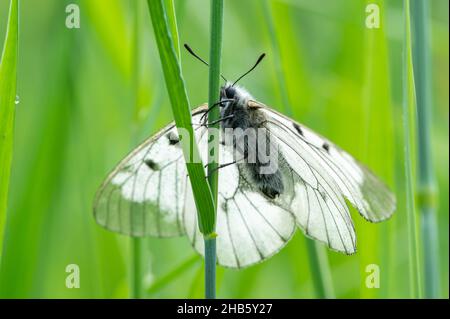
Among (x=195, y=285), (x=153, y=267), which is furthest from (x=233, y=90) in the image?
(x=153, y=267)

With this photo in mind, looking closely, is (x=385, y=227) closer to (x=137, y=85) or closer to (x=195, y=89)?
(x=137, y=85)

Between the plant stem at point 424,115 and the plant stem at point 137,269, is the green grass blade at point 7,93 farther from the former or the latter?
the plant stem at point 424,115

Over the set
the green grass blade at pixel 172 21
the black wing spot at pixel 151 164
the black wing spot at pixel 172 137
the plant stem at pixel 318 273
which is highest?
the green grass blade at pixel 172 21

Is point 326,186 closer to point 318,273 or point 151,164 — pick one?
point 318,273

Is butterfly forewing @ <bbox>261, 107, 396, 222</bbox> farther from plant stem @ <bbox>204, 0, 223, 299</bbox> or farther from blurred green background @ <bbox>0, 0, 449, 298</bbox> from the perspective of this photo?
plant stem @ <bbox>204, 0, 223, 299</bbox>

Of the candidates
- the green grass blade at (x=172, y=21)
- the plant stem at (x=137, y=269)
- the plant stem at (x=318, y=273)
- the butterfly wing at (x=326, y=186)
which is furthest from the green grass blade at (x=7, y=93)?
the plant stem at (x=318, y=273)

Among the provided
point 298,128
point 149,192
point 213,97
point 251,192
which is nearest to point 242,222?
point 251,192

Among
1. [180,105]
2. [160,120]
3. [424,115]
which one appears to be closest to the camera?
[180,105]
